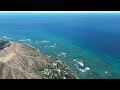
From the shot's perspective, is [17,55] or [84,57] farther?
[84,57]

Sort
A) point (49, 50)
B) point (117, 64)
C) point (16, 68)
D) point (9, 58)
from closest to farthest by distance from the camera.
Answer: point (16, 68) → point (9, 58) → point (117, 64) → point (49, 50)

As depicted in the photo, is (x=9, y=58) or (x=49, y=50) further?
(x=49, y=50)

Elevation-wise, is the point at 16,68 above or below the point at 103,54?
above
